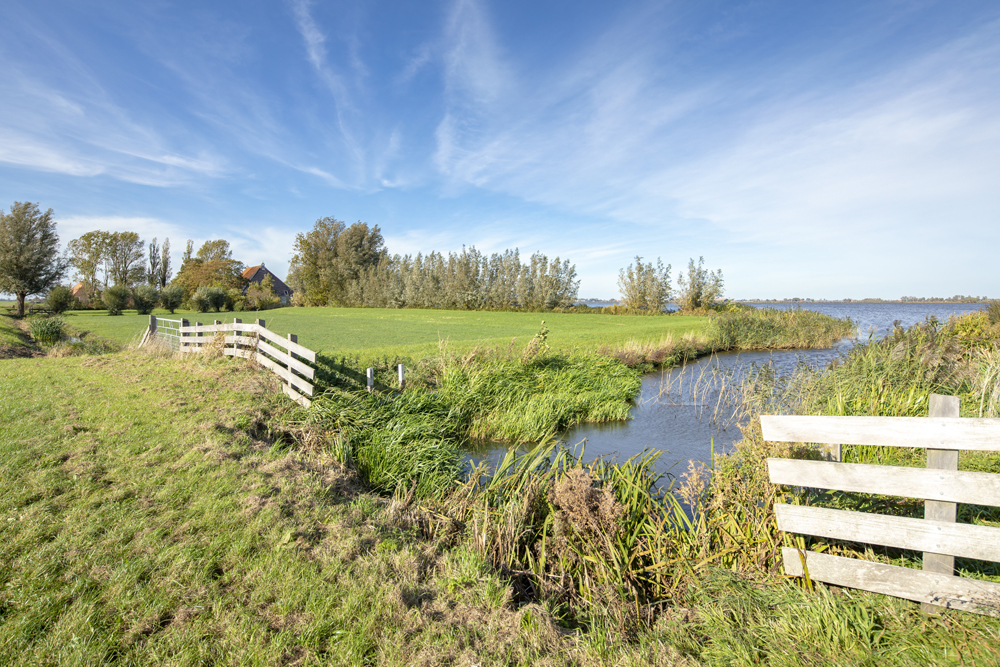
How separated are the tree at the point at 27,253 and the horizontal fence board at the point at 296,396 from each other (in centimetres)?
3706

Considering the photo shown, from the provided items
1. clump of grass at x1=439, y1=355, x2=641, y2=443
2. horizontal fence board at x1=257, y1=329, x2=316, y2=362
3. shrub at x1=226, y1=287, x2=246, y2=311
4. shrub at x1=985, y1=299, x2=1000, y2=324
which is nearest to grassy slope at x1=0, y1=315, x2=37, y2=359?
horizontal fence board at x1=257, y1=329, x2=316, y2=362

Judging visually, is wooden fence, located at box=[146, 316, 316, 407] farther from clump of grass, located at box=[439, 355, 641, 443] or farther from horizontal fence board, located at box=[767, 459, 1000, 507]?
horizontal fence board, located at box=[767, 459, 1000, 507]

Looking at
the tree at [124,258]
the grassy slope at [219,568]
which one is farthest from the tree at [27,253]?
the grassy slope at [219,568]

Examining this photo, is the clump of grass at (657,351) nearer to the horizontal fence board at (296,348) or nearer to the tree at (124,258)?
the horizontal fence board at (296,348)

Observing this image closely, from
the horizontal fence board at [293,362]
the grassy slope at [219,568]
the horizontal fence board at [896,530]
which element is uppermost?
the horizontal fence board at [293,362]

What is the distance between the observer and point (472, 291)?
56250mm

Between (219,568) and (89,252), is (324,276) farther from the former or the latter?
(219,568)

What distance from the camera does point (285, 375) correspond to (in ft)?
30.5

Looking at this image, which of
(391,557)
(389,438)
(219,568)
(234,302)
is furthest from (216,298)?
(391,557)

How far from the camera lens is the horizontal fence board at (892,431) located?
308cm

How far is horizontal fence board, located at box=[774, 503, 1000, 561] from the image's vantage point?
311 cm

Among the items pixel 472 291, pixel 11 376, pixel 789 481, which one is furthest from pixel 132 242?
pixel 789 481

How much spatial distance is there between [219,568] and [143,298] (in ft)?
166

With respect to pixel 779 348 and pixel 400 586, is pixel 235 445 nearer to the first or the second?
pixel 400 586
